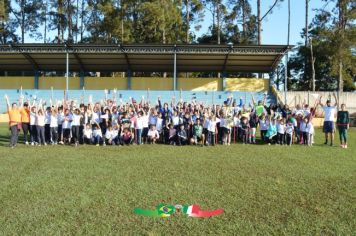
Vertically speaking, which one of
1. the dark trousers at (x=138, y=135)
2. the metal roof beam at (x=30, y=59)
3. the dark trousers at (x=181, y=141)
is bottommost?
the dark trousers at (x=181, y=141)

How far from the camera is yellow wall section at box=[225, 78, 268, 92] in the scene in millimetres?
36312

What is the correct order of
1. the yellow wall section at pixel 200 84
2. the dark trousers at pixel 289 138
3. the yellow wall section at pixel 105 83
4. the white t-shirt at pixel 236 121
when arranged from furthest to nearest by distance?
the yellow wall section at pixel 200 84, the yellow wall section at pixel 105 83, the white t-shirt at pixel 236 121, the dark trousers at pixel 289 138

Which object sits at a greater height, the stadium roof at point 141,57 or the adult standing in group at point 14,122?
the stadium roof at point 141,57

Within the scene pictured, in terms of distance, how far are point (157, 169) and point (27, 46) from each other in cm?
2599

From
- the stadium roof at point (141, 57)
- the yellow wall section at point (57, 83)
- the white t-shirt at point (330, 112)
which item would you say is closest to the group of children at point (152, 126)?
the white t-shirt at point (330, 112)

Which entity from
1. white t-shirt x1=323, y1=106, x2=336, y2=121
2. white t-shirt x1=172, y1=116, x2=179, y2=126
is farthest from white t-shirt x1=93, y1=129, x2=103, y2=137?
white t-shirt x1=323, y1=106, x2=336, y2=121

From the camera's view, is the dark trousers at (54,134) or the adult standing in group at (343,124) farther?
the dark trousers at (54,134)

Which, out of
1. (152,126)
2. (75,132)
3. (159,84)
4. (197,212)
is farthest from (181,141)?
(159,84)

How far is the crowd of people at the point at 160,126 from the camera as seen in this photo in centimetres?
1481

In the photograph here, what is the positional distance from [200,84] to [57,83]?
14.4 metres

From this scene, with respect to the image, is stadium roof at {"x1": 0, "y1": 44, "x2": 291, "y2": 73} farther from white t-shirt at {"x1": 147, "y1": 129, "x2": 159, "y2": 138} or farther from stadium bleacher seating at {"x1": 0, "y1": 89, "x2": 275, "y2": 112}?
Answer: white t-shirt at {"x1": 147, "y1": 129, "x2": 159, "y2": 138}

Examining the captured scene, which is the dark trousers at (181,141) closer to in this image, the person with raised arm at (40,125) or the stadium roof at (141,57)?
the person with raised arm at (40,125)

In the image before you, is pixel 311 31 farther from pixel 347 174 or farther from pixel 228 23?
pixel 347 174

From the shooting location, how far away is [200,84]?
36.8m
